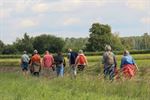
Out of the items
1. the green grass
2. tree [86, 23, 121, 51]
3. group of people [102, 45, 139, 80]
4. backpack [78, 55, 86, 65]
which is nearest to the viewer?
the green grass

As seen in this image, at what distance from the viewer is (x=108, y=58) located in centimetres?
2308

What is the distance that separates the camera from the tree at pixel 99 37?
12875 cm

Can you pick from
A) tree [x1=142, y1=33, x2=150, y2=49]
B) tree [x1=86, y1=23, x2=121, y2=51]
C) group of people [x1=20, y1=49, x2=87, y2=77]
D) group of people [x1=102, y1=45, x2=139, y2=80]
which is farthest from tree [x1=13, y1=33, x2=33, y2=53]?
group of people [x1=102, y1=45, x2=139, y2=80]

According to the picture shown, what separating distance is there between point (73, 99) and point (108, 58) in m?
10.2

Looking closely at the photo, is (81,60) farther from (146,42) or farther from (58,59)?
(146,42)

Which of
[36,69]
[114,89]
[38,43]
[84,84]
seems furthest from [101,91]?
[38,43]

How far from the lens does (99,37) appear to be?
429 ft

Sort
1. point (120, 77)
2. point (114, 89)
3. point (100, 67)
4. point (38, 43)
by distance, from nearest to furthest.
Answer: point (114, 89) → point (120, 77) → point (100, 67) → point (38, 43)

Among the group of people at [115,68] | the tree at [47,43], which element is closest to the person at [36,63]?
the group of people at [115,68]

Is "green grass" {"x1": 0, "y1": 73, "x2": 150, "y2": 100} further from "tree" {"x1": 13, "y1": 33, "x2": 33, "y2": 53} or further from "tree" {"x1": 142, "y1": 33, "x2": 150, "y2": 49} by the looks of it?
"tree" {"x1": 142, "y1": 33, "x2": 150, "y2": 49}

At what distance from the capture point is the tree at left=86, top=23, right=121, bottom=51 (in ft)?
422

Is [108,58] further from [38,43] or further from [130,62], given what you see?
[38,43]

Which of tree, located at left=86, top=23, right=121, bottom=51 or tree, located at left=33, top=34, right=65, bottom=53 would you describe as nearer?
tree, located at left=33, top=34, right=65, bottom=53

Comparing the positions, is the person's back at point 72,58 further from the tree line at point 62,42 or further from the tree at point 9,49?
the tree at point 9,49
